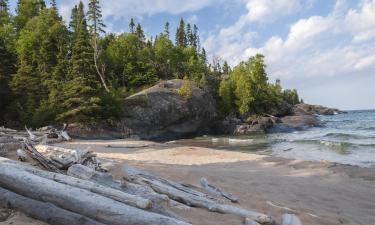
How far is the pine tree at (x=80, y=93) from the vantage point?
35.4m

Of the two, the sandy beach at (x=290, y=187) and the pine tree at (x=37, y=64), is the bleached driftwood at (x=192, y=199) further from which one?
the pine tree at (x=37, y=64)

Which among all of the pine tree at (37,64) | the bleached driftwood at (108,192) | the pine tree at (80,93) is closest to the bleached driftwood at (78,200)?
the bleached driftwood at (108,192)

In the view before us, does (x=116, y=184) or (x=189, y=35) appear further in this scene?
(x=189, y=35)

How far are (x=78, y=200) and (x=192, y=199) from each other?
2942mm

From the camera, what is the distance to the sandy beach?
27.4ft

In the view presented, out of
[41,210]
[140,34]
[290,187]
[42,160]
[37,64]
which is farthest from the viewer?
[140,34]

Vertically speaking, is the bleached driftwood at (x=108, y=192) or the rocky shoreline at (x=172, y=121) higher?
the rocky shoreline at (x=172, y=121)

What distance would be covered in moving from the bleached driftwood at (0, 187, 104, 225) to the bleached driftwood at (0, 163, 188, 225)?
12 centimetres

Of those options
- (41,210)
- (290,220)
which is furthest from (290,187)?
(41,210)

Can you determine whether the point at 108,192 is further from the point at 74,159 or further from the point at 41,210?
the point at 74,159

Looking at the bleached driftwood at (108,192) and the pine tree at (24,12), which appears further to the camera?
the pine tree at (24,12)

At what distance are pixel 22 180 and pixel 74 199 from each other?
4.00 ft

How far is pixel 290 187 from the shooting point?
12273mm

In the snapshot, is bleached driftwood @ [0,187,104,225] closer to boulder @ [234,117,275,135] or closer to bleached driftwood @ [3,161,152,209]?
bleached driftwood @ [3,161,152,209]
